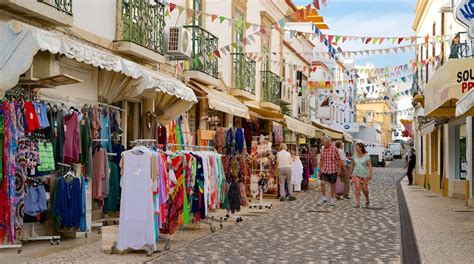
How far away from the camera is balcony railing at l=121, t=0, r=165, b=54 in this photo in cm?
1331

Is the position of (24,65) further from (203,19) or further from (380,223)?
(203,19)

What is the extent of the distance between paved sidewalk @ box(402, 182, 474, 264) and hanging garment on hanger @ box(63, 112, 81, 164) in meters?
5.31

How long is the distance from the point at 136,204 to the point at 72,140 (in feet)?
6.09

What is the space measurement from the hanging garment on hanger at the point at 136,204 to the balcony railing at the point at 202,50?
27.4 feet

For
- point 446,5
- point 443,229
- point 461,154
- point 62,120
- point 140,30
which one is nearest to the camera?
point 62,120

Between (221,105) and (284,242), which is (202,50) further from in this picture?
(284,242)

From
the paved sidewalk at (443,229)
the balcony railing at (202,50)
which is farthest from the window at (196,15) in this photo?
the paved sidewalk at (443,229)

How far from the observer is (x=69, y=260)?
8.21 metres

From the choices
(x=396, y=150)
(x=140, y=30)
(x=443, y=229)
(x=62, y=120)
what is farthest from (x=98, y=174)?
(x=396, y=150)

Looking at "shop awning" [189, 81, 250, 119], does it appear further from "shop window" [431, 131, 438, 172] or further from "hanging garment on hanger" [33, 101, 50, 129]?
"shop window" [431, 131, 438, 172]

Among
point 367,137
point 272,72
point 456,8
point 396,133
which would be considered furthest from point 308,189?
point 396,133

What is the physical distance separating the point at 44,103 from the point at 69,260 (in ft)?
8.30

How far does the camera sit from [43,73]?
9.43 m

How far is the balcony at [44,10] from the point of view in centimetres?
893
